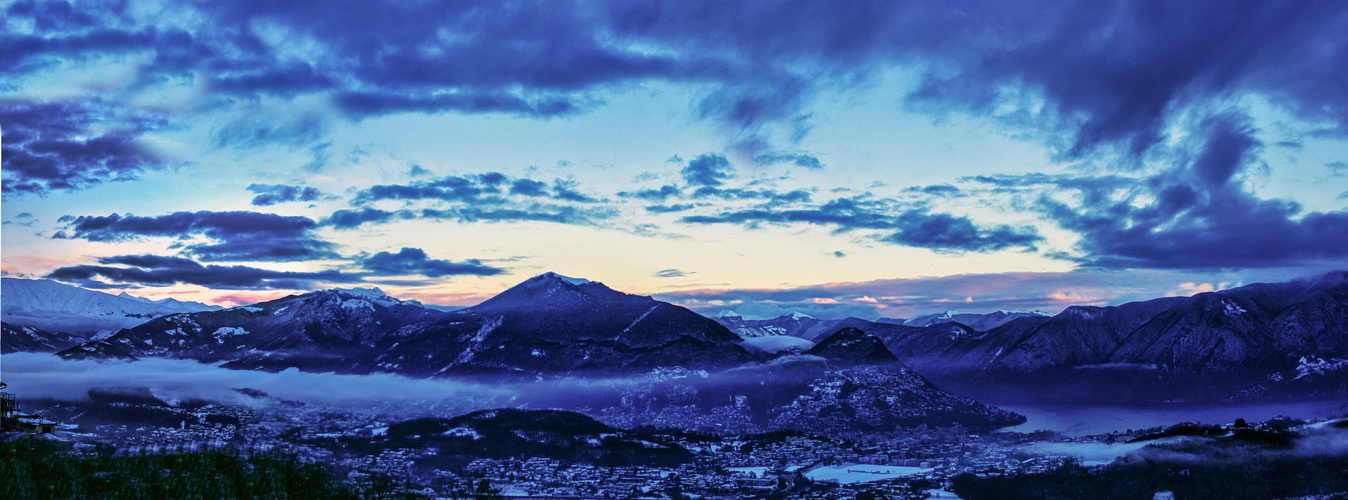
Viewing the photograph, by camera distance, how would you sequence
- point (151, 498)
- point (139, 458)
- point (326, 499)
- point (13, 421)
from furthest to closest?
point (13, 421)
point (139, 458)
point (326, 499)
point (151, 498)

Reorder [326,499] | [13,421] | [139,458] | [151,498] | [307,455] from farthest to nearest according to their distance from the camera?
[13,421] < [307,455] < [139,458] < [326,499] < [151,498]

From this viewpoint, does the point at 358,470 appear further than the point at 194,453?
Yes

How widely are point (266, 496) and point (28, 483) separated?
325 inches

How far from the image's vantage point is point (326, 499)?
3381cm

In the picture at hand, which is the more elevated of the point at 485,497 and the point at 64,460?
the point at 64,460

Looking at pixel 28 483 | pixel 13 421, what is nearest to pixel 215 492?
pixel 28 483

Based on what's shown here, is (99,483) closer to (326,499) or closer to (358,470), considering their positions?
(326,499)

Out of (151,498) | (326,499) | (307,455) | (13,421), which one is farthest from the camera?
(13,421)

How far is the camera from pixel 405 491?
40.0 meters

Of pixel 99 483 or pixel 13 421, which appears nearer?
pixel 99 483

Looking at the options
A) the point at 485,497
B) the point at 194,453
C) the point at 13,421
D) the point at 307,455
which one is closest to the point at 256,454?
the point at 194,453

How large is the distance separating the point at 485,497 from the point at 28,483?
16.9 metres

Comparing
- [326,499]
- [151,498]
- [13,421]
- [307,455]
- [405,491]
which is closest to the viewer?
[151,498]

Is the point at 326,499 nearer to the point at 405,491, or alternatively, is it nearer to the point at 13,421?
the point at 405,491
